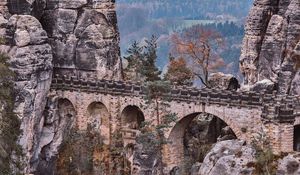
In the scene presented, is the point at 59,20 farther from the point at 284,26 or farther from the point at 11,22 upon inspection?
the point at 284,26

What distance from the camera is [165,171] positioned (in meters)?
44.6

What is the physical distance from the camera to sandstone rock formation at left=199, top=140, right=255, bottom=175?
33094mm

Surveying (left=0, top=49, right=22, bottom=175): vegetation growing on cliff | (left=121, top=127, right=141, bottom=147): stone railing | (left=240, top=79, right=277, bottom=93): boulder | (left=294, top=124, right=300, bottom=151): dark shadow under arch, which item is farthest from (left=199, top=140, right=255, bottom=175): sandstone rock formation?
(left=121, top=127, right=141, bottom=147): stone railing

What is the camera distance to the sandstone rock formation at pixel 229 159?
3309 cm

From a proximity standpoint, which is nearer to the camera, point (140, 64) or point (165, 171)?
point (165, 171)

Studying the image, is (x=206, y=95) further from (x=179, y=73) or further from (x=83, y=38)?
(x=83, y=38)

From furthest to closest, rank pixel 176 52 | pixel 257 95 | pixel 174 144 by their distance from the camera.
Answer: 1. pixel 176 52
2. pixel 174 144
3. pixel 257 95

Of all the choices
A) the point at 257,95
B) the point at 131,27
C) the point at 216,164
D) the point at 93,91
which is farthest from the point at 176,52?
the point at 131,27

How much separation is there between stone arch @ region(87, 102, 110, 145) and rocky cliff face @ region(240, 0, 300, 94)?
9.46 metres

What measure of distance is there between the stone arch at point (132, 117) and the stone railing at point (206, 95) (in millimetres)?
1249

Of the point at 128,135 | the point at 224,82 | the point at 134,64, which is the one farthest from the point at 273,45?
the point at 128,135

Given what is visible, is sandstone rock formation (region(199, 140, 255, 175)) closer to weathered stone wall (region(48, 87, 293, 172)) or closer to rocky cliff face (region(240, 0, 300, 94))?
weathered stone wall (region(48, 87, 293, 172))

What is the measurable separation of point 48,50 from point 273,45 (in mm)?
13747

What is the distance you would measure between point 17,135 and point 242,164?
45.6 ft
